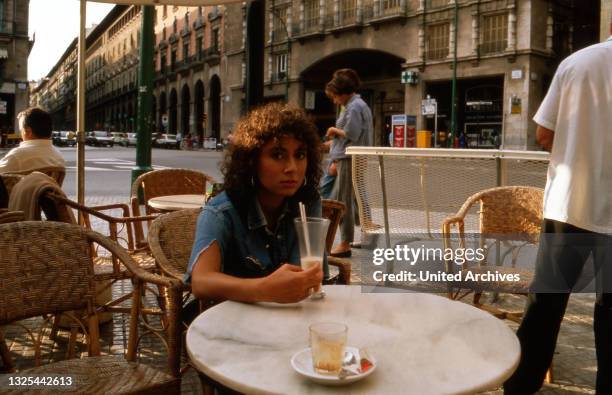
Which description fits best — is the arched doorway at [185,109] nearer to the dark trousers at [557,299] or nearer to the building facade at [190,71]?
the building facade at [190,71]

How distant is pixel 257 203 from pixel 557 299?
1.27 metres

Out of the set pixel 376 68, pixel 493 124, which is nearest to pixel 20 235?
pixel 493 124

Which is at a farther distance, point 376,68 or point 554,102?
point 376,68

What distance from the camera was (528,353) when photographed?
8.04 feet

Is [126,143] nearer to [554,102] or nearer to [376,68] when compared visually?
[376,68]

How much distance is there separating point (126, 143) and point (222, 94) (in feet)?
27.2

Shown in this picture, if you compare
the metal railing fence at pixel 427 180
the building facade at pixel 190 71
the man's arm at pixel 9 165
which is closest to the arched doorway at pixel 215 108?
the building facade at pixel 190 71

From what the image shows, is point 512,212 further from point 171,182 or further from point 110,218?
point 171,182

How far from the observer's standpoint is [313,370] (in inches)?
48.8

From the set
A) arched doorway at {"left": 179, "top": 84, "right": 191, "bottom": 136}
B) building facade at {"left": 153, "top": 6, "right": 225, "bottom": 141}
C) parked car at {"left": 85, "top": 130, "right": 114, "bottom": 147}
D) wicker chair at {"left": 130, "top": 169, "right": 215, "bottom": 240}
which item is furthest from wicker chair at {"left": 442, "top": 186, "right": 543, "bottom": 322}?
arched doorway at {"left": 179, "top": 84, "right": 191, "bottom": 136}

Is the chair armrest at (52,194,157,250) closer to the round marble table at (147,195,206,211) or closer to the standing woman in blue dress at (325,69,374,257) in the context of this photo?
the round marble table at (147,195,206,211)

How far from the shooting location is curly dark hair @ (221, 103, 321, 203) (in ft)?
6.45

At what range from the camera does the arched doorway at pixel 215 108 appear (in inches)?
1900

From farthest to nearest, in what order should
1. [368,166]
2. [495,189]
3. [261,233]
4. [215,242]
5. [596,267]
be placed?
[368,166]
[495,189]
[596,267]
[261,233]
[215,242]
